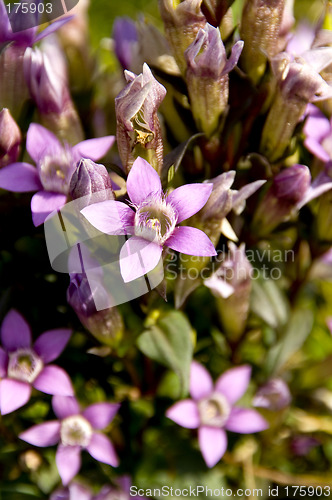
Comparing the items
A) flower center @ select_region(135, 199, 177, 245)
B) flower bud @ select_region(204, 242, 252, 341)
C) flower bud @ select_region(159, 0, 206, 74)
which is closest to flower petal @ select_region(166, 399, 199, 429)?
flower bud @ select_region(204, 242, 252, 341)

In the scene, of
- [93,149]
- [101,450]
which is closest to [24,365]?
[101,450]

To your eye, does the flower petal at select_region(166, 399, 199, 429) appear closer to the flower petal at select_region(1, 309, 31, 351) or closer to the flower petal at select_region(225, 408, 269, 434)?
the flower petal at select_region(225, 408, 269, 434)


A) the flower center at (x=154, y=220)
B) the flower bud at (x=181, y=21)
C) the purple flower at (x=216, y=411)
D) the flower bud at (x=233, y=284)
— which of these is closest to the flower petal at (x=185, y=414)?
the purple flower at (x=216, y=411)

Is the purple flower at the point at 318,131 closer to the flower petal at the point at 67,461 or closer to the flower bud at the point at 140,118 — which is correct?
the flower bud at the point at 140,118

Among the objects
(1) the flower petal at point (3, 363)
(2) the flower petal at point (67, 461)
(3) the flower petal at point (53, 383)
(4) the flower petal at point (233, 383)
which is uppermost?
(1) the flower petal at point (3, 363)

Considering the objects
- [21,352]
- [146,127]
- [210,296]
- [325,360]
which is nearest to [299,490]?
[325,360]

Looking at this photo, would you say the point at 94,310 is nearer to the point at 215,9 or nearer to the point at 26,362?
the point at 26,362
